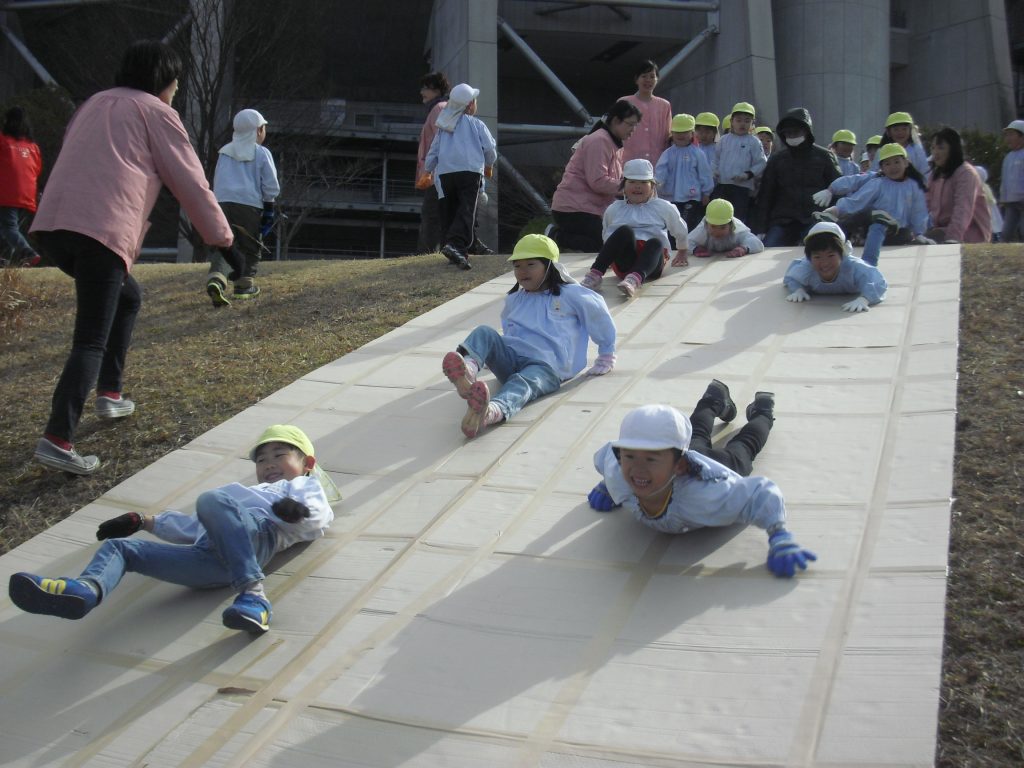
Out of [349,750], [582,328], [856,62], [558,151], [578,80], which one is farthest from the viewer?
[578,80]

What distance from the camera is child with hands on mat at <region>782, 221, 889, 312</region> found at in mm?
7477

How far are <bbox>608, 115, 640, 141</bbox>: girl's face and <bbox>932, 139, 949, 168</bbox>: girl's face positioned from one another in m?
2.85

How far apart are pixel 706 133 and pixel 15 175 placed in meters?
7.16

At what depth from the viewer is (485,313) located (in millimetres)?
8273

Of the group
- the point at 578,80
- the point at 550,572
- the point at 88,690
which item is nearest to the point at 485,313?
the point at 550,572

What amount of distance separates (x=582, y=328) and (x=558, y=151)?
68.4ft

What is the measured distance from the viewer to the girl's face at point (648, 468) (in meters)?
3.99

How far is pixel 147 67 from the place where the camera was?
5.39 meters

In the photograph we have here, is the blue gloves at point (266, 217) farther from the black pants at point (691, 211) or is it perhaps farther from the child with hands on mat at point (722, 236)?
the black pants at point (691, 211)

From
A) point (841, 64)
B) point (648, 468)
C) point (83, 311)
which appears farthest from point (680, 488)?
point (841, 64)

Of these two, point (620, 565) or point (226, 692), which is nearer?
point (226, 692)

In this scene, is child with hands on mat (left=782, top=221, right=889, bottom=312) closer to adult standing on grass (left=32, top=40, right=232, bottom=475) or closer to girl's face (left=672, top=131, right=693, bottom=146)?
girl's face (left=672, top=131, right=693, bottom=146)

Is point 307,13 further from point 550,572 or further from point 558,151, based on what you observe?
point 550,572

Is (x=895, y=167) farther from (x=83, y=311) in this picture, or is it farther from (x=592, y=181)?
(x=83, y=311)
